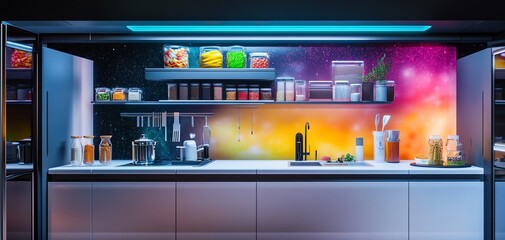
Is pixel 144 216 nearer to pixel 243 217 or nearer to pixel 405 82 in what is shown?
pixel 243 217

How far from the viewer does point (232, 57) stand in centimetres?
389

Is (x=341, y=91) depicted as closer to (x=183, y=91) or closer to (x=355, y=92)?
(x=355, y=92)

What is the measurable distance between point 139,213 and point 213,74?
1.32 m

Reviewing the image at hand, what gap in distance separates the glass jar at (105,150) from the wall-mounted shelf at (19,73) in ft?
2.62

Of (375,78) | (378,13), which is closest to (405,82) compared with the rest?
(375,78)

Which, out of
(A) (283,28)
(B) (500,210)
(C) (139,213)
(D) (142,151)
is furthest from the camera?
(D) (142,151)

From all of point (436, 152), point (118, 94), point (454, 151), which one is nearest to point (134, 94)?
point (118, 94)

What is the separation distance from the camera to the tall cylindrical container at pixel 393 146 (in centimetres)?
384

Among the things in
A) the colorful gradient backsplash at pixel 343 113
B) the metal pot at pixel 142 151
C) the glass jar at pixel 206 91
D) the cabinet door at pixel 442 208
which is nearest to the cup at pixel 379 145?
the colorful gradient backsplash at pixel 343 113

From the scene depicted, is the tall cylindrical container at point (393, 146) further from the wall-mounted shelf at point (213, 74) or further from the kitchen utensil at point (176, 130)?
the kitchen utensil at point (176, 130)

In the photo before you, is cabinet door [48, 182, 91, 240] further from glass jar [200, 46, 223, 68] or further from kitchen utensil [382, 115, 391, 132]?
kitchen utensil [382, 115, 391, 132]

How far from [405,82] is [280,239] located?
1.90 meters

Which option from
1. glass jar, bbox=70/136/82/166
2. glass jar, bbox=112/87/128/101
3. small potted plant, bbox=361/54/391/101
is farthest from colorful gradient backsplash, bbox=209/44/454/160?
glass jar, bbox=70/136/82/166

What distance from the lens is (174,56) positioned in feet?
12.8
